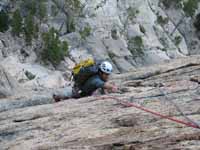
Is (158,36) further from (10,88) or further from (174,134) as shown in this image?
(174,134)

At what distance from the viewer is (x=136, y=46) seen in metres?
50.3

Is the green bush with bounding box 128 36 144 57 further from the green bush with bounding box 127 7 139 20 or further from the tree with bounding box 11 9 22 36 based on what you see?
the tree with bounding box 11 9 22 36

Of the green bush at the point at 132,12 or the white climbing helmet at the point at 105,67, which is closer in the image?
the white climbing helmet at the point at 105,67

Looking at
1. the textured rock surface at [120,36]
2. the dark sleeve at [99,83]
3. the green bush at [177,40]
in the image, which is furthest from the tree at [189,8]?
the dark sleeve at [99,83]

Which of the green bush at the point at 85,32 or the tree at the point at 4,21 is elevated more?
the tree at the point at 4,21

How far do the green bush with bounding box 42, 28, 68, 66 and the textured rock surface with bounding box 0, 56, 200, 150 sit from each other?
32483 mm

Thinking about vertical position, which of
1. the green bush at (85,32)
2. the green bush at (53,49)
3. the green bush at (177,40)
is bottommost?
the green bush at (177,40)

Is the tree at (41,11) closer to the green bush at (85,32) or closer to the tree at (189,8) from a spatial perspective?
the green bush at (85,32)

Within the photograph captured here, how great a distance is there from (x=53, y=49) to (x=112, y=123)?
120 feet

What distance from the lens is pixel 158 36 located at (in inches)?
2205

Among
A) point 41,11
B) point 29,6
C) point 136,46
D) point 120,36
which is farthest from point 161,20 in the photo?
point 29,6

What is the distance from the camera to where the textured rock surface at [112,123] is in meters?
7.13

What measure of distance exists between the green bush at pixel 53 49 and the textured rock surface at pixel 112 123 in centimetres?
3248

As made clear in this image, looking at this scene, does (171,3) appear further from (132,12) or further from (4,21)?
(4,21)
